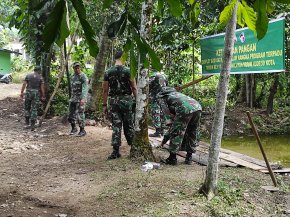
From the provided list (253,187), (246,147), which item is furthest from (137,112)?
(246,147)

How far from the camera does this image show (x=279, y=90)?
545 inches

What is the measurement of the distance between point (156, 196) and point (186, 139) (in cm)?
189

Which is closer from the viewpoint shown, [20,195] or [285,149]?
[20,195]

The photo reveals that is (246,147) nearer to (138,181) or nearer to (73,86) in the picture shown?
(73,86)

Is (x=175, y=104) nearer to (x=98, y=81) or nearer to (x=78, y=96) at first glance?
(x=78, y=96)

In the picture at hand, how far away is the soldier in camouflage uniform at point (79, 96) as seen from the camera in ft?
27.5

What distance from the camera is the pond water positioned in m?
8.19

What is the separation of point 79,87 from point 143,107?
3278mm

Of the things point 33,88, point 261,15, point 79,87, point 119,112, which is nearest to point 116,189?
point 119,112

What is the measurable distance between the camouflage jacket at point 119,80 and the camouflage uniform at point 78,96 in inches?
96.6

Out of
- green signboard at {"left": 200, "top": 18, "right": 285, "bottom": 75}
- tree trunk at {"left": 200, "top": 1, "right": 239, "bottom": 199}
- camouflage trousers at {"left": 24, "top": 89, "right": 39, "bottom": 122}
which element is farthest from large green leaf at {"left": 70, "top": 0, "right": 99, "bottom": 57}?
camouflage trousers at {"left": 24, "top": 89, "right": 39, "bottom": 122}

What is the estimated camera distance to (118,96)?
602 centimetres

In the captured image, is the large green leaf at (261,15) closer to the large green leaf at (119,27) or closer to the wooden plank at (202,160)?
the large green leaf at (119,27)

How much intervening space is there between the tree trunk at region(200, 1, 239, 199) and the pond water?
3.83m
